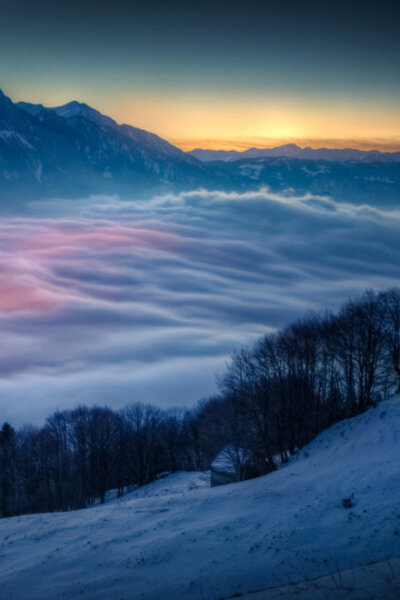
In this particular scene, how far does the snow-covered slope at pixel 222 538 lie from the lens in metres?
15.8

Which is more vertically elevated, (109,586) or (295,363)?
(295,363)

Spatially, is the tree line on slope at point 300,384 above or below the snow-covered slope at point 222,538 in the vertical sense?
above

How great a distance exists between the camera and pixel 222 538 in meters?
19.5

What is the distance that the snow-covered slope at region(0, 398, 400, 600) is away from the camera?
15.8 metres

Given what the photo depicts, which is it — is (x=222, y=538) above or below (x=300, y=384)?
below

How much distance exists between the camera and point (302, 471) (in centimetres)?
2920

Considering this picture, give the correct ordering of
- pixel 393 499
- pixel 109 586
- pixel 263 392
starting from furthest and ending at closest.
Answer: pixel 263 392 → pixel 393 499 → pixel 109 586

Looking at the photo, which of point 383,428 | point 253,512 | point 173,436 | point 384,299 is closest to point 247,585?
point 253,512

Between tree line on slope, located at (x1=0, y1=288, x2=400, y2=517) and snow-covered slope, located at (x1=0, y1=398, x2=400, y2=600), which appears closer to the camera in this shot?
snow-covered slope, located at (x1=0, y1=398, x2=400, y2=600)

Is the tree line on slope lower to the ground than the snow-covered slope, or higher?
higher

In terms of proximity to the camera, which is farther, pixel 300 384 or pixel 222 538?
pixel 300 384

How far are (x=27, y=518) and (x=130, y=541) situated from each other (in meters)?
13.0

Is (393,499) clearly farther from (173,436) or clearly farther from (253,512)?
(173,436)

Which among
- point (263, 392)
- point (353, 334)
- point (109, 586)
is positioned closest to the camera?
point (109, 586)
